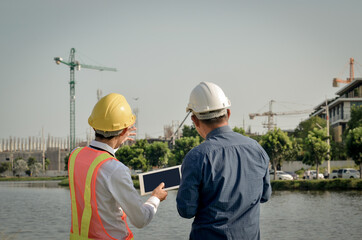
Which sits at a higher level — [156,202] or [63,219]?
[156,202]

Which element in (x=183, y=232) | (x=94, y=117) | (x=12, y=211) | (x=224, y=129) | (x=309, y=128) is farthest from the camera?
(x=309, y=128)

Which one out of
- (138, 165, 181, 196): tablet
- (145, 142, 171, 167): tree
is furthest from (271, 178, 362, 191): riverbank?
(138, 165, 181, 196): tablet

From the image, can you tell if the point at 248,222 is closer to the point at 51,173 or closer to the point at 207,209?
the point at 207,209

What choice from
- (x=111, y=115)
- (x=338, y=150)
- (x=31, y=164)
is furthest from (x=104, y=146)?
(x=31, y=164)

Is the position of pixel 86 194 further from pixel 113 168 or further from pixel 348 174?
pixel 348 174

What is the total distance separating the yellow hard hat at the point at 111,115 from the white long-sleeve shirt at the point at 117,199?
330 mm

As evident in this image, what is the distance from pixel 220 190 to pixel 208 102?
1.88ft

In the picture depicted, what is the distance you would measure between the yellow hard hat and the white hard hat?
467 millimetres

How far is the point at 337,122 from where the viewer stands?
8575cm

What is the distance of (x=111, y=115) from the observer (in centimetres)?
322

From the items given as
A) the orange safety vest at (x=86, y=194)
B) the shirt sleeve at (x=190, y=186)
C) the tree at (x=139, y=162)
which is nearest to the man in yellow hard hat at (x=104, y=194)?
the orange safety vest at (x=86, y=194)

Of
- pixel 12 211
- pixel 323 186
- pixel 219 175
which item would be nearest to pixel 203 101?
pixel 219 175

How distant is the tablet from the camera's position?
10.8 feet

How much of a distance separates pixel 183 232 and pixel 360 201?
14.8 meters
